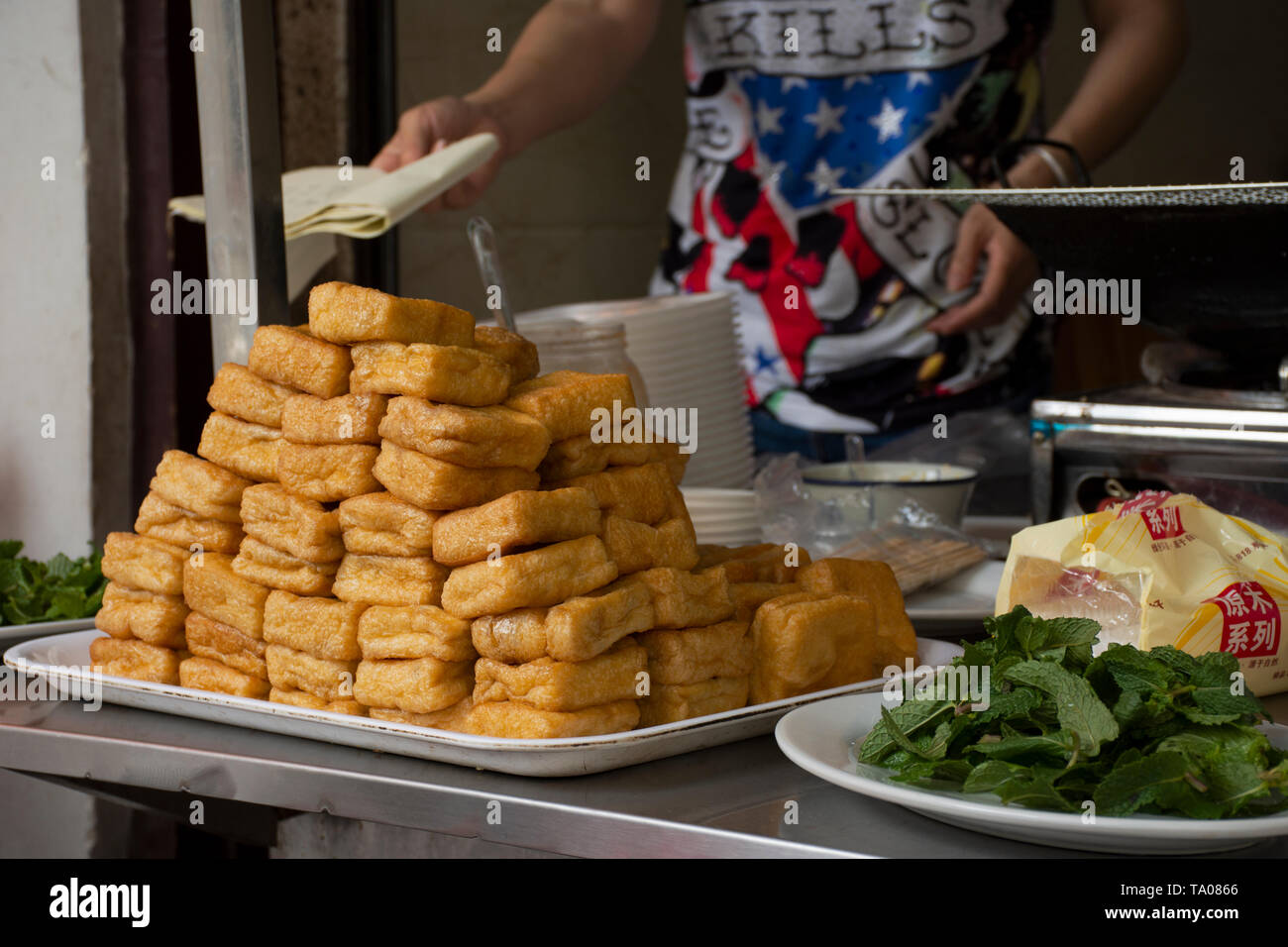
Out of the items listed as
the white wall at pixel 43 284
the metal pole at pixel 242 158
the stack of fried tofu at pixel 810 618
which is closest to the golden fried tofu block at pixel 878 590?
the stack of fried tofu at pixel 810 618

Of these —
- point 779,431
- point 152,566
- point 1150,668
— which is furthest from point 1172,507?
point 779,431

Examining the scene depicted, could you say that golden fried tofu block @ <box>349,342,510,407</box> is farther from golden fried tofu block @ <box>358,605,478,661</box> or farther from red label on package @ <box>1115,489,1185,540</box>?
red label on package @ <box>1115,489,1185,540</box>

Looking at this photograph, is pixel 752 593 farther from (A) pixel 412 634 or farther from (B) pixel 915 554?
(B) pixel 915 554

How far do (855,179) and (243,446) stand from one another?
193cm

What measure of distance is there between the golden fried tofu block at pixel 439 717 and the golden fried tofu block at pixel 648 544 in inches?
6.7

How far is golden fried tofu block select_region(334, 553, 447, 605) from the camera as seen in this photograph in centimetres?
111

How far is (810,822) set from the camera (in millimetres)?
960

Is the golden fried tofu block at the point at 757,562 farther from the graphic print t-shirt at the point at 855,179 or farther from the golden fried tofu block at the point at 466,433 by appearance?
the graphic print t-shirt at the point at 855,179

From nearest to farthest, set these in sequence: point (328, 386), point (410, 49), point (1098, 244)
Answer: point (328, 386)
point (1098, 244)
point (410, 49)

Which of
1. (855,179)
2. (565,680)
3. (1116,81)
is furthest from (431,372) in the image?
(1116,81)

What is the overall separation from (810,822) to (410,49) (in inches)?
167

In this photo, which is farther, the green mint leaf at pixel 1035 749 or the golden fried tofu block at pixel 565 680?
the golden fried tofu block at pixel 565 680

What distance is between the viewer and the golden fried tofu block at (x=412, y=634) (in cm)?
108
